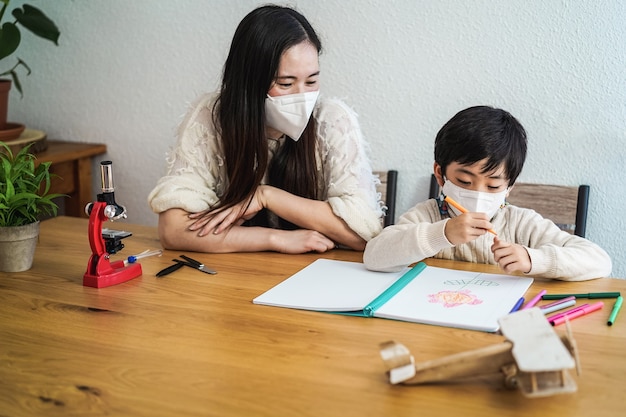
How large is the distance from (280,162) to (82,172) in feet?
4.03

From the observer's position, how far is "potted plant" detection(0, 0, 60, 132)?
2.46 m

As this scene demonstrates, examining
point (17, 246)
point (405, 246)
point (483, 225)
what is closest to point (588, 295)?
point (483, 225)

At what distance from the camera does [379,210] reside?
1771 millimetres

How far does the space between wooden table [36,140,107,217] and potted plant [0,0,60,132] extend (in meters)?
0.22

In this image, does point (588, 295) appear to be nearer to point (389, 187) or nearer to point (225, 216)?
point (225, 216)

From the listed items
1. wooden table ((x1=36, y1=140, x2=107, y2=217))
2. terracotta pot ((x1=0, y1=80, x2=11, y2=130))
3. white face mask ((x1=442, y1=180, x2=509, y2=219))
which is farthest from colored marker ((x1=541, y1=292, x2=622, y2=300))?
terracotta pot ((x1=0, y1=80, x2=11, y2=130))

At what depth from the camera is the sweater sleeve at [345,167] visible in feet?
5.55

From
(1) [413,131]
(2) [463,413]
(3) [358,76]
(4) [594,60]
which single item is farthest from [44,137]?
(2) [463,413]

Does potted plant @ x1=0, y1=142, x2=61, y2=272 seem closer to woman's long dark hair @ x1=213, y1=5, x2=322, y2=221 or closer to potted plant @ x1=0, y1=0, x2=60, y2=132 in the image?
woman's long dark hair @ x1=213, y1=5, x2=322, y2=221

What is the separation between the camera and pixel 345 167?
1.76m

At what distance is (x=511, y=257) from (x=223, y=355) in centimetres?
59

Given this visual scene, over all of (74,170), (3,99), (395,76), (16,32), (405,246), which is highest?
(16,32)

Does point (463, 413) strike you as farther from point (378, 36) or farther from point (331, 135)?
point (378, 36)

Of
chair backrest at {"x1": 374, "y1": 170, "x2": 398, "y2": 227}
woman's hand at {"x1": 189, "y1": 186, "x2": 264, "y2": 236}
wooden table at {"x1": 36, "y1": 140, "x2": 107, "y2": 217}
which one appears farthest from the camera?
wooden table at {"x1": 36, "y1": 140, "x2": 107, "y2": 217}
